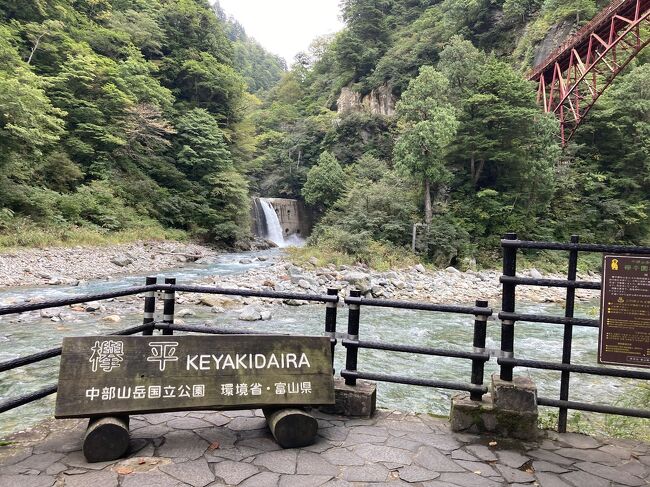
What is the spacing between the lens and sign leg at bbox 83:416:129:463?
8.21 ft

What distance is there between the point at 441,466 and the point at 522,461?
57cm

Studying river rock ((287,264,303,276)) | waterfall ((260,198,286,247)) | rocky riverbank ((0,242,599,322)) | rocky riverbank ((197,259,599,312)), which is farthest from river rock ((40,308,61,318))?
waterfall ((260,198,286,247))

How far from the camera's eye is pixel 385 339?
Result: 30.8 ft

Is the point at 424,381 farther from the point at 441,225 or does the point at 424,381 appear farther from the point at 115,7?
the point at 115,7

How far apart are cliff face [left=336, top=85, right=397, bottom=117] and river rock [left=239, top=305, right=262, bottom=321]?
29.2 metres

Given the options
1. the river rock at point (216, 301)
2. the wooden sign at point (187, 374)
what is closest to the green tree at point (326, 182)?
the river rock at point (216, 301)

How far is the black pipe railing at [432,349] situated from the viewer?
313 cm

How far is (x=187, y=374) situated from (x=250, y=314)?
770cm

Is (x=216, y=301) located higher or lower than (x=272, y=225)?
lower

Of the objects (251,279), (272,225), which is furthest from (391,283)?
(272,225)

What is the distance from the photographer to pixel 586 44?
24.0 metres

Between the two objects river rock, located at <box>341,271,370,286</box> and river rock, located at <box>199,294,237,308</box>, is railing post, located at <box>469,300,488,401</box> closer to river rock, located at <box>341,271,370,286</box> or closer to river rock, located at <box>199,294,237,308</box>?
river rock, located at <box>199,294,237,308</box>

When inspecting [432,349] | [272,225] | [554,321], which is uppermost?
[272,225]

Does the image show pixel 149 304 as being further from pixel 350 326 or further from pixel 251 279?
pixel 251 279
